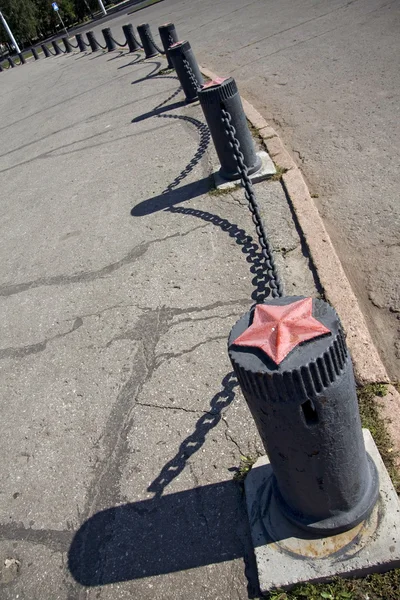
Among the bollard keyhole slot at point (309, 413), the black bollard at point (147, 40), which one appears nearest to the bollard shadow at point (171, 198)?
the bollard keyhole slot at point (309, 413)

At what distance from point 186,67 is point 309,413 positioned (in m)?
7.26

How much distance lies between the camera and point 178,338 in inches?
149

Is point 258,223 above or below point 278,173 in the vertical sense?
above

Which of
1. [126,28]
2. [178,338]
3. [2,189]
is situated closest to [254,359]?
[178,338]

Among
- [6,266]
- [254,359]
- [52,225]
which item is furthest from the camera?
[52,225]

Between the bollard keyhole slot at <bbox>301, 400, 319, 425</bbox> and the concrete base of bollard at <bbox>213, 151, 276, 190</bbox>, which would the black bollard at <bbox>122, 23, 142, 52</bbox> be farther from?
the bollard keyhole slot at <bbox>301, 400, 319, 425</bbox>

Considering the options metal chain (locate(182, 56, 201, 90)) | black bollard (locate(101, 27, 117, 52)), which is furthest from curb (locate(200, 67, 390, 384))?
black bollard (locate(101, 27, 117, 52))

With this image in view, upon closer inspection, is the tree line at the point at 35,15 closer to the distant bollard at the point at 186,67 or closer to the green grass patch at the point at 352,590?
the distant bollard at the point at 186,67

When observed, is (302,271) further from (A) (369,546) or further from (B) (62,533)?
(B) (62,533)

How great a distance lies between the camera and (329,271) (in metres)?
3.86

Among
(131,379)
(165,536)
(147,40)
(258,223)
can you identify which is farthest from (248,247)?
(147,40)

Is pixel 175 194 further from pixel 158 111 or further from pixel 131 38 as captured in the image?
pixel 131 38

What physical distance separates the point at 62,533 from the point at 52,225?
13.8 ft

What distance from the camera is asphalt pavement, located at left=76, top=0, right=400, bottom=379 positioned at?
3969 millimetres
